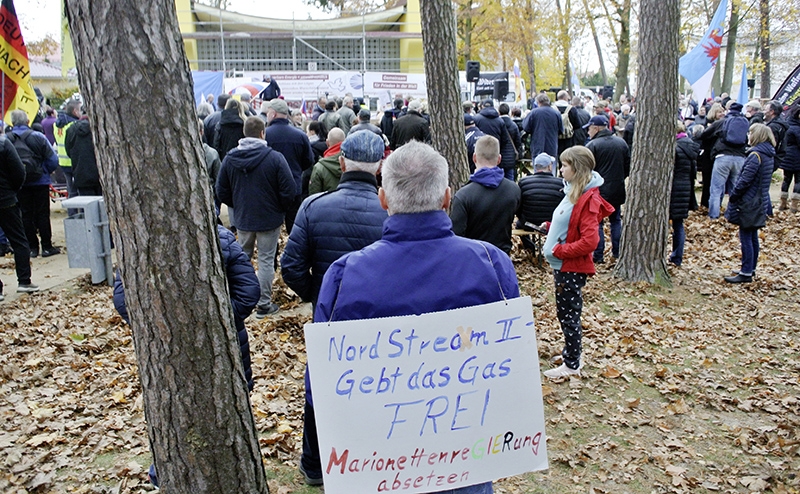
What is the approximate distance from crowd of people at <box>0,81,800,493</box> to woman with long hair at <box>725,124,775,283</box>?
2 centimetres

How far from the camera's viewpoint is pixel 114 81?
96.2 inches

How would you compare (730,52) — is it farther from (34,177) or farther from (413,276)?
(413,276)

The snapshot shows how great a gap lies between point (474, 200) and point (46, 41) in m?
33.6

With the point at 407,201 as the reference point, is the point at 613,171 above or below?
below

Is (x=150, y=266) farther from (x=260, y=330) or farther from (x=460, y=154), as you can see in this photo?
(x=460, y=154)

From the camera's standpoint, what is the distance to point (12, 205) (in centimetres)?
845

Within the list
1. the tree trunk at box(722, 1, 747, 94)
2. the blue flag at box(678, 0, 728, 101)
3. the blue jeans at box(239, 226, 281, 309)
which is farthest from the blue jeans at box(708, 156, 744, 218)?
the tree trunk at box(722, 1, 747, 94)

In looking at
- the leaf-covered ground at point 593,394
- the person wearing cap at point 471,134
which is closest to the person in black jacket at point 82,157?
the leaf-covered ground at point 593,394

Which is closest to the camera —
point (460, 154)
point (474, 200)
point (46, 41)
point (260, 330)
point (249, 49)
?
point (474, 200)

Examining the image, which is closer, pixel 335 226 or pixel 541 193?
pixel 335 226

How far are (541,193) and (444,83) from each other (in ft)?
6.07

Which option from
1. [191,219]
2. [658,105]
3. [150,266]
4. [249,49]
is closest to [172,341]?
[150,266]

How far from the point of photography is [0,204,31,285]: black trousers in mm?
8430

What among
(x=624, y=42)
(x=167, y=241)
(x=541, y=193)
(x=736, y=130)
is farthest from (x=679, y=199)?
(x=624, y=42)
